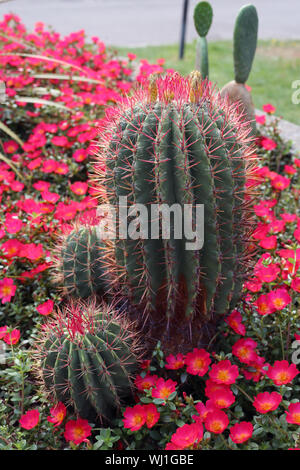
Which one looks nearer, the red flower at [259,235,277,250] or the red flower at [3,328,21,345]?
the red flower at [3,328,21,345]

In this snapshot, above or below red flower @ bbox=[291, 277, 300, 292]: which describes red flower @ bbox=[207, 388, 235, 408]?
below

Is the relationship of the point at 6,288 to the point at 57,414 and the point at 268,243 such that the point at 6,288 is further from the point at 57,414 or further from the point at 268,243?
the point at 268,243

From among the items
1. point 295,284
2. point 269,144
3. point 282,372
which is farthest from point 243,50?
point 282,372

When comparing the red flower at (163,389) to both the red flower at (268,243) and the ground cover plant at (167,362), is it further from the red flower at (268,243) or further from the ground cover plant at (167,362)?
the red flower at (268,243)

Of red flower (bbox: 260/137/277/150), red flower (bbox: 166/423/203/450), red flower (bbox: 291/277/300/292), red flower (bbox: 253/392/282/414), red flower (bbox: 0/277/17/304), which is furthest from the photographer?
red flower (bbox: 260/137/277/150)

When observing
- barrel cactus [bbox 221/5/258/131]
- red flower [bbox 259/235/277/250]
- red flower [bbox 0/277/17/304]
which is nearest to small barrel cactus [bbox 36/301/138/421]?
red flower [bbox 0/277/17/304]

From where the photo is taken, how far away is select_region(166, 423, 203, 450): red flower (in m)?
1.52

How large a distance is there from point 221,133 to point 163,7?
33.6ft

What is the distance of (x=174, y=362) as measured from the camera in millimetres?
1854

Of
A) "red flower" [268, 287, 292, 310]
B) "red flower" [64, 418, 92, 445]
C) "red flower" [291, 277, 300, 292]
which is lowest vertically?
"red flower" [64, 418, 92, 445]

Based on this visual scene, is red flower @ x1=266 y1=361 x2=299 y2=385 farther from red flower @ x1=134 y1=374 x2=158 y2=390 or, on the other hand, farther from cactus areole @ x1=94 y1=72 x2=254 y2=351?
red flower @ x1=134 y1=374 x2=158 y2=390

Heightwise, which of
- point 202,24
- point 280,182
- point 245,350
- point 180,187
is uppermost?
point 202,24

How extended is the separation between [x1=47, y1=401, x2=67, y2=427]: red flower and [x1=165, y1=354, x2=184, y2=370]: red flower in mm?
377

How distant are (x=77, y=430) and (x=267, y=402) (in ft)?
2.01
